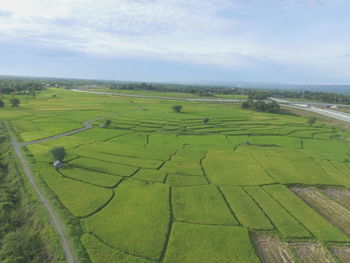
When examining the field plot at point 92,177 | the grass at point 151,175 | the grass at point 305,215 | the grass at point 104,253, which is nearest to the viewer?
the grass at point 104,253

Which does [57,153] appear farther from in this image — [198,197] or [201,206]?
[201,206]

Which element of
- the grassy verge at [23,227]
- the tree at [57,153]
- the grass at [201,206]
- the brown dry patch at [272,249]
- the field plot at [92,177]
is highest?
the tree at [57,153]

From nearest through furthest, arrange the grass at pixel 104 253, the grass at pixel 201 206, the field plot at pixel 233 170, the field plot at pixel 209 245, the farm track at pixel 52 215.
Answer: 1. the grass at pixel 104 253
2. the field plot at pixel 209 245
3. the farm track at pixel 52 215
4. the grass at pixel 201 206
5. the field plot at pixel 233 170

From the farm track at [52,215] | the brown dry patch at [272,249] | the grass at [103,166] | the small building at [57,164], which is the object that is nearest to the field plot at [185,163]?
the grass at [103,166]

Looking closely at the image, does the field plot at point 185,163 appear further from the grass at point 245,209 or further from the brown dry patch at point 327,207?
the brown dry patch at point 327,207

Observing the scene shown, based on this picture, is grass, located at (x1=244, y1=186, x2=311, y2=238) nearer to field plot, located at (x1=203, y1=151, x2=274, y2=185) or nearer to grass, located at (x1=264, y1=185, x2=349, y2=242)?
grass, located at (x1=264, y1=185, x2=349, y2=242)

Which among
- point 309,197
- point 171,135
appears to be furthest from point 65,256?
point 171,135
